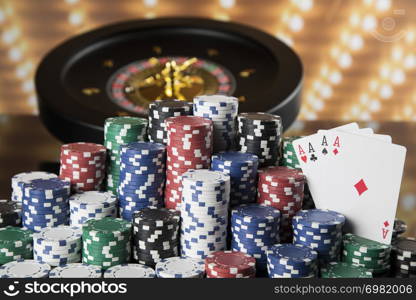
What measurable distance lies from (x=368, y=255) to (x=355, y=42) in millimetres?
5882

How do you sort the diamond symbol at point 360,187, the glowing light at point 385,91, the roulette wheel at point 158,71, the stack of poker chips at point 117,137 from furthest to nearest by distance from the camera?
the glowing light at point 385,91
the roulette wheel at point 158,71
the stack of poker chips at point 117,137
the diamond symbol at point 360,187

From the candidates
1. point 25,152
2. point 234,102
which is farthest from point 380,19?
point 234,102

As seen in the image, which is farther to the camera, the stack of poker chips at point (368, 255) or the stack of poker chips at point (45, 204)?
the stack of poker chips at point (45, 204)

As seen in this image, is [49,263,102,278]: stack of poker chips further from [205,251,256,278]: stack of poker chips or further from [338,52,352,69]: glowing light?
[338,52,352,69]: glowing light

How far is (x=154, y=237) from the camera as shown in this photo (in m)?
3.06

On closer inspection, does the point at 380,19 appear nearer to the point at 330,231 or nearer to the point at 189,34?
the point at 189,34

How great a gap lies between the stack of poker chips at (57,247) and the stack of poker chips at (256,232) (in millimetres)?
546

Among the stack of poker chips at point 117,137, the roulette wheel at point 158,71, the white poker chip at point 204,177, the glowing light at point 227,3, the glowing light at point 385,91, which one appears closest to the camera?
the white poker chip at point 204,177

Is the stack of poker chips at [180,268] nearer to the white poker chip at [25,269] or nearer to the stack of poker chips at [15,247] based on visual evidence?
the white poker chip at [25,269]

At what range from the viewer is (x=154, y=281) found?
272 centimetres

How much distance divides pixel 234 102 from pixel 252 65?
3922mm

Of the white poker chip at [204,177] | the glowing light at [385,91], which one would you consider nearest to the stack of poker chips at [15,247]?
the white poker chip at [204,177]

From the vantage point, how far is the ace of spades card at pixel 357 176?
3049mm

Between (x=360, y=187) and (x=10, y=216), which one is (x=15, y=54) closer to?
(x=10, y=216)
